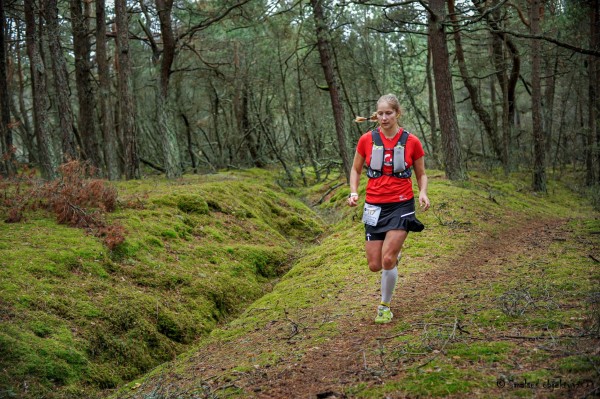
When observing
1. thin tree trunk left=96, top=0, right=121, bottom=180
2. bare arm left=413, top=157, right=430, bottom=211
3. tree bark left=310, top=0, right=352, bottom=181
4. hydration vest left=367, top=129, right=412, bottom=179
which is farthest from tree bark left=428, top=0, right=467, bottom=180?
thin tree trunk left=96, top=0, right=121, bottom=180

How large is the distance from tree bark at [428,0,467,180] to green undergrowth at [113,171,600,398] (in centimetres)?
331

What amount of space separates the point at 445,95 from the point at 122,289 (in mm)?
10523

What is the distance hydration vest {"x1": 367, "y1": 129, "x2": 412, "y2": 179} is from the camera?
5438mm

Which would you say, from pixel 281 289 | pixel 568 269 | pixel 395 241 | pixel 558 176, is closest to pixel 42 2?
pixel 281 289

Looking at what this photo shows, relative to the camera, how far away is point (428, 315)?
5262 millimetres

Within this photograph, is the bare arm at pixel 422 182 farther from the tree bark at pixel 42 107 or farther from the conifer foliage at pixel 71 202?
the tree bark at pixel 42 107

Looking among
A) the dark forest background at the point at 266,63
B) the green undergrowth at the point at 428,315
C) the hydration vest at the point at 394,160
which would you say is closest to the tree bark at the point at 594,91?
the dark forest background at the point at 266,63

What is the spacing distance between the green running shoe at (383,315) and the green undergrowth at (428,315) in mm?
274

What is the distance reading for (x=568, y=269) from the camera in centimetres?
653

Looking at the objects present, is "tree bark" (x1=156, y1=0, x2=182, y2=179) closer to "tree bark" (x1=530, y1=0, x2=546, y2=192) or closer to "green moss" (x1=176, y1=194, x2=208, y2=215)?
"green moss" (x1=176, y1=194, x2=208, y2=215)

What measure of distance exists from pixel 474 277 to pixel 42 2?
14.9 meters

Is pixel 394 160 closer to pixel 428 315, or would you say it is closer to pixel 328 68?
pixel 428 315

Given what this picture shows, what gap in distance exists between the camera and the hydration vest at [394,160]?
17.8ft

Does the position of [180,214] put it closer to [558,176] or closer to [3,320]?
[3,320]
